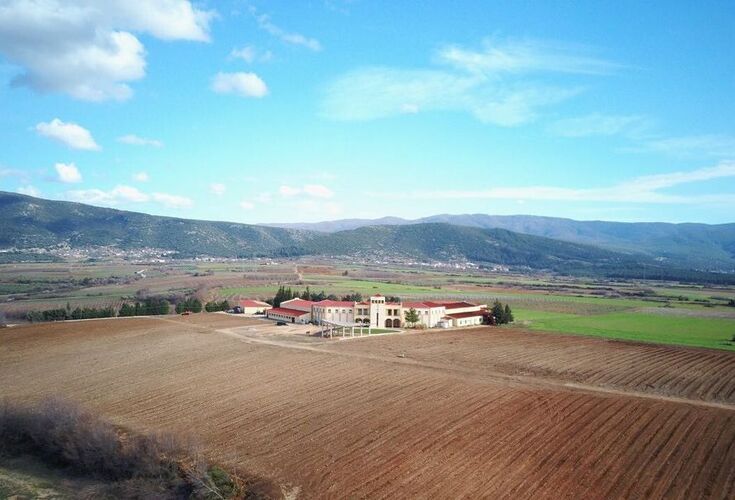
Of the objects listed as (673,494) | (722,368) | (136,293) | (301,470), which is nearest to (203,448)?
(301,470)

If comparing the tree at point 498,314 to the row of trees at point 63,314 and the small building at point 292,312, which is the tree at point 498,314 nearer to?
the small building at point 292,312

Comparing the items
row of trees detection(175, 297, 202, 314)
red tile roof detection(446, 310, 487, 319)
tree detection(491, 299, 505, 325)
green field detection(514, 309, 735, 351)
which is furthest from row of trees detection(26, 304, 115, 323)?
green field detection(514, 309, 735, 351)

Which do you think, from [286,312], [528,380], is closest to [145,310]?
[286,312]

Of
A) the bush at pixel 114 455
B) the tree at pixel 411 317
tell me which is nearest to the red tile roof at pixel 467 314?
the tree at pixel 411 317

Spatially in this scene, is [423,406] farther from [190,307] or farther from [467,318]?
[190,307]

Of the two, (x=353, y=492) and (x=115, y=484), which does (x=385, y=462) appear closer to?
(x=353, y=492)

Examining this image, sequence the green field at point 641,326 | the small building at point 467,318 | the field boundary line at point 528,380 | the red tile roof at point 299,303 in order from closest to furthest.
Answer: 1. the field boundary line at point 528,380
2. the green field at point 641,326
3. the small building at point 467,318
4. the red tile roof at point 299,303

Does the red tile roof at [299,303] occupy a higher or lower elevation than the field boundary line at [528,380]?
higher
